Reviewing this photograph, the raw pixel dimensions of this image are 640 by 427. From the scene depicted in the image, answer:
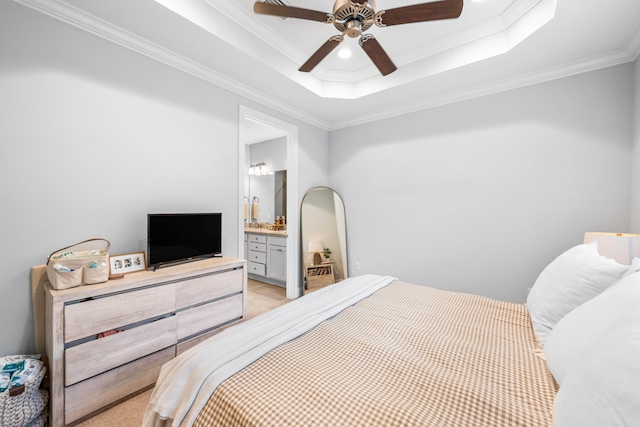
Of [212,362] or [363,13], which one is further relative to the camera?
[363,13]

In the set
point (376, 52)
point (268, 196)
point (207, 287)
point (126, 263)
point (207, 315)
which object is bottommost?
point (207, 315)

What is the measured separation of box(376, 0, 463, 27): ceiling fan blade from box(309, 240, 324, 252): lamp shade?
9.07 ft

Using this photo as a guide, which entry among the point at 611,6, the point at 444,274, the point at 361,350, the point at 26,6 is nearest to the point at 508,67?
the point at 611,6

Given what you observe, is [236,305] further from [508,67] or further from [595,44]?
[595,44]

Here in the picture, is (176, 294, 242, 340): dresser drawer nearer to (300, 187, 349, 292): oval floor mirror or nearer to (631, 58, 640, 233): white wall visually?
(300, 187, 349, 292): oval floor mirror

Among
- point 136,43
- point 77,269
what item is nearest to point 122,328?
point 77,269

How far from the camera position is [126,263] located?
196 centimetres

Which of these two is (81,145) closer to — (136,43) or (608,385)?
(136,43)

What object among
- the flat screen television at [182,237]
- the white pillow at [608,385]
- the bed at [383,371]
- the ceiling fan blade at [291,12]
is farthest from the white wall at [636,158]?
the flat screen television at [182,237]

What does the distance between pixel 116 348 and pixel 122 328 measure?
12cm

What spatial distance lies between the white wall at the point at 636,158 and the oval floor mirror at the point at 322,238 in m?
2.87

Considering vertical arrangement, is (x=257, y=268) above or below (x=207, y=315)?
below

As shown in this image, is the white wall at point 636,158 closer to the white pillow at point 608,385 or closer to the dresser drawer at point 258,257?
the white pillow at point 608,385

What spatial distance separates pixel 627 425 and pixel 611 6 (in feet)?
8.60
